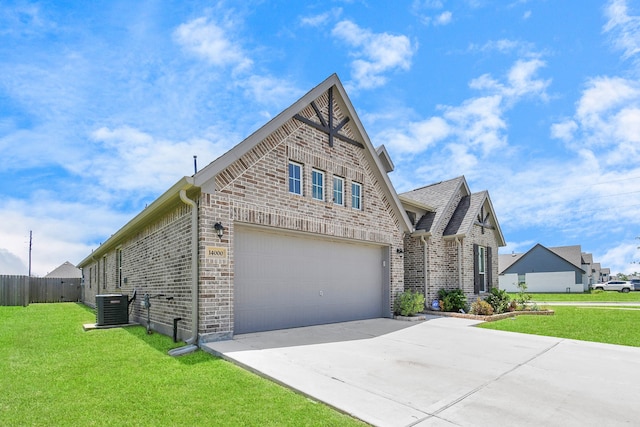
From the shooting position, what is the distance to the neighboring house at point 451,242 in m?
15.2

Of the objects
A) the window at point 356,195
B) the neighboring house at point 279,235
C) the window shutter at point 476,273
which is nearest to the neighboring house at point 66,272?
the neighboring house at point 279,235

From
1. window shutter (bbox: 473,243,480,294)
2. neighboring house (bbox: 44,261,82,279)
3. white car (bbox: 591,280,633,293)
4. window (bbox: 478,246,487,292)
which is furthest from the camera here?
white car (bbox: 591,280,633,293)

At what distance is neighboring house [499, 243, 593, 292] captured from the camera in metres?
42.9

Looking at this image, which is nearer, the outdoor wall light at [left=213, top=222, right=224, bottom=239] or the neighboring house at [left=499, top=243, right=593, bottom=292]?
the outdoor wall light at [left=213, top=222, right=224, bottom=239]

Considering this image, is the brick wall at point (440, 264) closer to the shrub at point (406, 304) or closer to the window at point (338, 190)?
the shrub at point (406, 304)

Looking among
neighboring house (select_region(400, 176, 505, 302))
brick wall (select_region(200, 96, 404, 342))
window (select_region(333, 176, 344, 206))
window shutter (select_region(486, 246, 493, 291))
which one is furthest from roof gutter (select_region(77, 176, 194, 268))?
window shutter (select_region(486, 246, 493, 291))

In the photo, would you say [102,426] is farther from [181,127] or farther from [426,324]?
Result: [426,324]

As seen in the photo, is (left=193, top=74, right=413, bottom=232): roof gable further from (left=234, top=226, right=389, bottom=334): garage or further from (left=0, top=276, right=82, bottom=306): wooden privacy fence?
(left=0, top=276, right=82, bottom=306): wooden privacy fence

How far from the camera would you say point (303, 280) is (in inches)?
397

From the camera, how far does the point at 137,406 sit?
4.49 meters

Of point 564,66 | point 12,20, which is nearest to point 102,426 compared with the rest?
point 12,20

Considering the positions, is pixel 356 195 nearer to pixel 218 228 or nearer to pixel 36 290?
pixel 218 228

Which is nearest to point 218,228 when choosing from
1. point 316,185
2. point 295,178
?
point 295,178

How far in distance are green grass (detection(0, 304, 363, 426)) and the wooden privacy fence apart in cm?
1932
